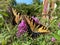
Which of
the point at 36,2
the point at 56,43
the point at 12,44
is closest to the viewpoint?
the point at 56,43

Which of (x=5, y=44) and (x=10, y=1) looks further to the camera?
(x=10, y=1)

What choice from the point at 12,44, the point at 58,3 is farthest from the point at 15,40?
the point at 58,3

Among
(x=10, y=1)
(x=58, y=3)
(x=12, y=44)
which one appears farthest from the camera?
(x=10, y=1)

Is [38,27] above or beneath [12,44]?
above

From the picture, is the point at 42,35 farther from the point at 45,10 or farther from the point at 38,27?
the point at 45,10

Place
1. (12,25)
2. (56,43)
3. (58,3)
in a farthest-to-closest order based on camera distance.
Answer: (58,3), (12,25), (56,43)

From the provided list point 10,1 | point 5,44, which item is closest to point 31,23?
point 5,44

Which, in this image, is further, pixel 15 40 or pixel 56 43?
pixel 15 40

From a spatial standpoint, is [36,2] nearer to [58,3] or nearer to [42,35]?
[58,3]

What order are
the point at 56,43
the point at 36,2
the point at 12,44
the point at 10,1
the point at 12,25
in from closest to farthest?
the point at 56,43, the point at 12,44, the point at 12,25, the point at 10,1, the point at 36,2
